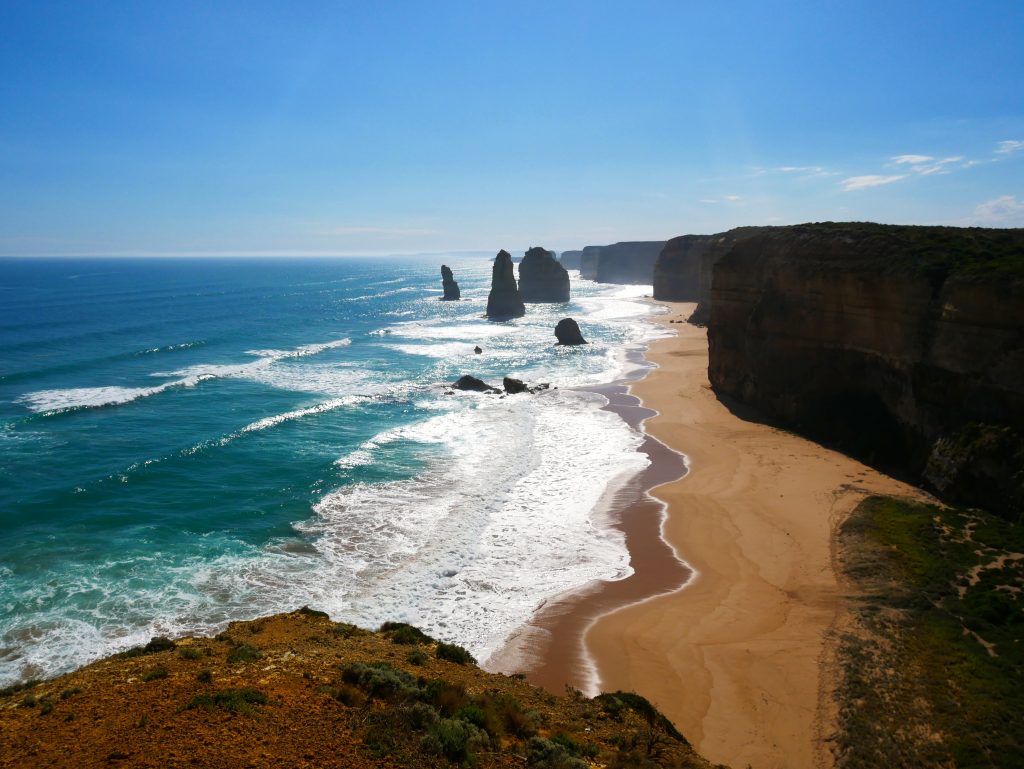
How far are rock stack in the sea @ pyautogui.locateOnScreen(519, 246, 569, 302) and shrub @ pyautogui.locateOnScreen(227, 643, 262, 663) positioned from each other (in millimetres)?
111847

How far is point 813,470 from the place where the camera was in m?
29.0

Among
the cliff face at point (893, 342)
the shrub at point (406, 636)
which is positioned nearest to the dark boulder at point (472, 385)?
the cliff face at point (893, 342)

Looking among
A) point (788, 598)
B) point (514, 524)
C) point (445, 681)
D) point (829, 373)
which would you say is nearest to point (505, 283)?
point (829, 373)

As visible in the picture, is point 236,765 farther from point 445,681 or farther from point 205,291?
point 205,291

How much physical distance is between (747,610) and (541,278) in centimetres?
10661

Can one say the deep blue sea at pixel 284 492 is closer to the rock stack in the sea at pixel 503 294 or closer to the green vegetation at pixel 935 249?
the green vegetation at pixel 935 249

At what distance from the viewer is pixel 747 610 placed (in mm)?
18719

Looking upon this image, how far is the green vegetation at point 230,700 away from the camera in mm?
9523

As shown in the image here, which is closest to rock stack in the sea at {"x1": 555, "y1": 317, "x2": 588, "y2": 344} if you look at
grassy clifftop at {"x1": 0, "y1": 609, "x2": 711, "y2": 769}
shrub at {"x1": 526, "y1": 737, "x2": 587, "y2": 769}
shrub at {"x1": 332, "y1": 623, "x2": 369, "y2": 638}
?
shrub at {"x1": 332, "y1": 623, "x2": 369, "y2": 638}

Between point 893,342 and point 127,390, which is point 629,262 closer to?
point 127,390

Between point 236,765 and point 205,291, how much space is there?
151458 millimetres

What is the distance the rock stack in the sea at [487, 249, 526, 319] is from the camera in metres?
101

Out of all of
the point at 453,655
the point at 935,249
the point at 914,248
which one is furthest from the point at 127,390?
the point at 935,249

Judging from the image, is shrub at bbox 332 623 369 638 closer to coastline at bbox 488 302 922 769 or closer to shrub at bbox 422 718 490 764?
coastline at bbox 488 302 922 769
